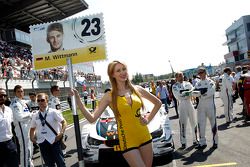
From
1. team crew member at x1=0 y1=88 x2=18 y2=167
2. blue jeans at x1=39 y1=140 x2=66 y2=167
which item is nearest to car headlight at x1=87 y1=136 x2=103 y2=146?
blue jeans at x1=39 y1=140 x2=66 y2=167

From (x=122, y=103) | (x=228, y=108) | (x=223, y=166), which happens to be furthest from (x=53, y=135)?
Result: (x=228, y=108)

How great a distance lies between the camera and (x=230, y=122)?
12.2 meters

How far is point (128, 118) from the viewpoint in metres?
3.98

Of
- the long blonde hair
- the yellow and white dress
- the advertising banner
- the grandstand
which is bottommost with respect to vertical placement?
the yellow and white dress

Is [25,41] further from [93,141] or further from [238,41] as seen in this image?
[238,41]

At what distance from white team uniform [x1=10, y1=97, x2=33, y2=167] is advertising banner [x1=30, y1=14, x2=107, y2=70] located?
7.64ft

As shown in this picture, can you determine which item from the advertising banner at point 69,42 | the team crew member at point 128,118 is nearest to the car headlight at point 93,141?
the advertising banner at point 69,42

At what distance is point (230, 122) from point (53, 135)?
771 centimetres

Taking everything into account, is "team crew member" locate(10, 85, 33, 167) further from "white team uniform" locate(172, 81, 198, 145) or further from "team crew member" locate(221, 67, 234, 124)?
"team crew member" locate(221, 67, 234, 124)

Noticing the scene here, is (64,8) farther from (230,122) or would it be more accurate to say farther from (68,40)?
(68,40)

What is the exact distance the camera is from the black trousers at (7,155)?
593cm

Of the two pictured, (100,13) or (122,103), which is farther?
(100,13)

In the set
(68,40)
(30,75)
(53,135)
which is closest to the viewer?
(68,40)

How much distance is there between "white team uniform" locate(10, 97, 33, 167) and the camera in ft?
23.5
